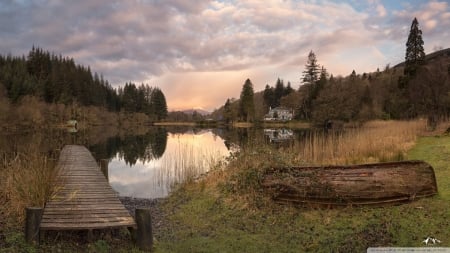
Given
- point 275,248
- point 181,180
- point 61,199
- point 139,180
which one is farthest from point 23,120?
point 275,248

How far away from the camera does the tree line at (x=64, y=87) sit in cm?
6944

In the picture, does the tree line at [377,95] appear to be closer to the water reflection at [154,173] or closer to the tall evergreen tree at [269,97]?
the water reflection at [154,173]

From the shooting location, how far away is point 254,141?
11734 millimetres

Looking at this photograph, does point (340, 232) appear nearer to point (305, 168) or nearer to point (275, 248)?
point (275, 248)

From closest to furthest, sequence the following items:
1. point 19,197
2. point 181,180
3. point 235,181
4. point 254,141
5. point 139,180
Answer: point 19,197
point 235,181
point 254,141
point 181,180
point 139,180

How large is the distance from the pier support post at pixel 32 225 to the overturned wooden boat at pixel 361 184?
467cm

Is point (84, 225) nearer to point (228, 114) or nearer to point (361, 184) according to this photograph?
point (361, 184)

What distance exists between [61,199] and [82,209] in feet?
2.72

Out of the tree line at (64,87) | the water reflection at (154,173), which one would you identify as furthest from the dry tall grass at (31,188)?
the tree line at (64,87)

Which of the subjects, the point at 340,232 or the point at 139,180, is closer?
the point at 340,232

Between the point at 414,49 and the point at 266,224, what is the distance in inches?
1808

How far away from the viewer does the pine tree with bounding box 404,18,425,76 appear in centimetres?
4566

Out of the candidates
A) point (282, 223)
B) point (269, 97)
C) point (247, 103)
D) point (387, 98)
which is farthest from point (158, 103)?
point (282, 223)

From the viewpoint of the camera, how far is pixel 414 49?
46.2 meters
